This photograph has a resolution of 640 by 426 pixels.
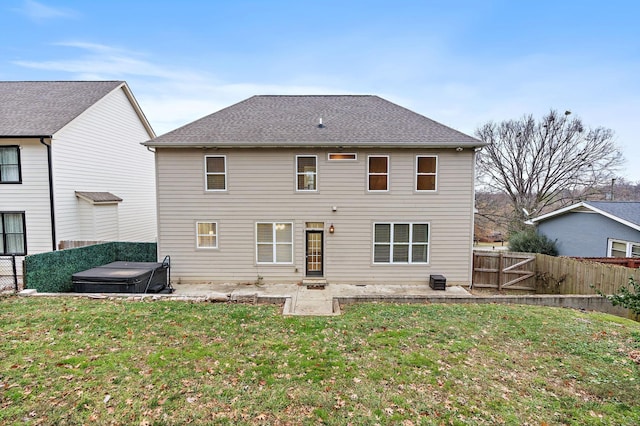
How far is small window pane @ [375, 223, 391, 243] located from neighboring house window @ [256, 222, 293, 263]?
333 cm

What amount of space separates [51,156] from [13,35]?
53.3 ft

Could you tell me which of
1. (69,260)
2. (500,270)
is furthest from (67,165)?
(500,270)

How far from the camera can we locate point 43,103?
1282 centimetres

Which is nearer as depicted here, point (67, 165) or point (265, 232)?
point (265, 232)

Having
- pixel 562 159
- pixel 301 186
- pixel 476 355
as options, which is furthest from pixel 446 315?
pixel 562 159

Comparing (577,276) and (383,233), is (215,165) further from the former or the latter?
(577,276)

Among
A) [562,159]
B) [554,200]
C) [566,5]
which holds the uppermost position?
[566,5]

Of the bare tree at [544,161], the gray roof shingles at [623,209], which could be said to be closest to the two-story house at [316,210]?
the gray roof shingles at [623,209]

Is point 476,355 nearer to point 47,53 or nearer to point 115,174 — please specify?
→ point 115,174

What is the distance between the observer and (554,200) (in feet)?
79.0

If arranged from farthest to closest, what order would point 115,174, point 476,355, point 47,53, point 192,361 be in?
point 47,53 → point 115,174 → point 476,355 → point 192,361

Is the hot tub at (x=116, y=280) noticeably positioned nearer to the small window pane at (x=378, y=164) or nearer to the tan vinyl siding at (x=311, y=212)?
the tan vinyl siding at (x=311, y=212)

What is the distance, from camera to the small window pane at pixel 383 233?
1098 cm

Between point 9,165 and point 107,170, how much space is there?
3.33 metres
